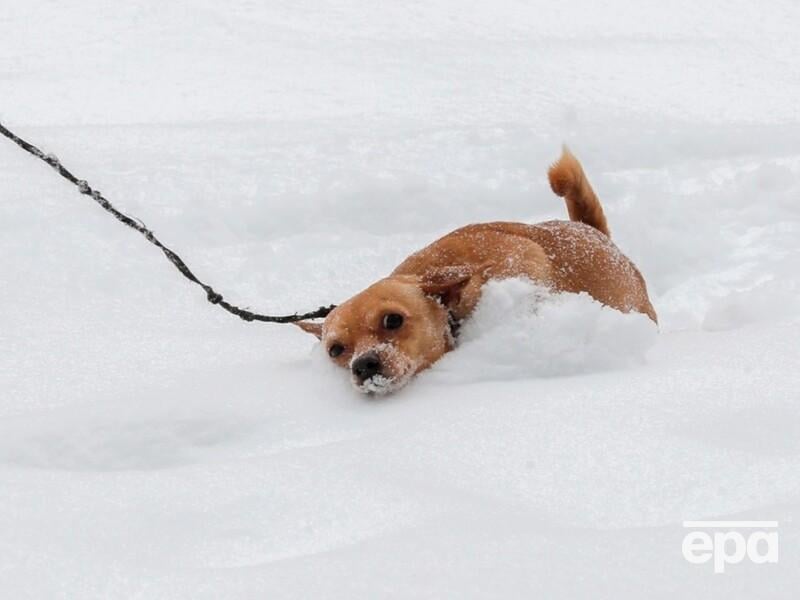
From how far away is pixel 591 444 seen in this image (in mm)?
2381

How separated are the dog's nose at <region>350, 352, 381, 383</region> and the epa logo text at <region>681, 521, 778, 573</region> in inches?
47.0

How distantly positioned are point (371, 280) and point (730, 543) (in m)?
2.77

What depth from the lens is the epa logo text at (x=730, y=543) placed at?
189 cm

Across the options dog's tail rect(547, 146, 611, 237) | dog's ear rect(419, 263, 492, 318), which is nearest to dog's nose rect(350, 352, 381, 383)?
dog's ear rect(419, 263, 492, 318)

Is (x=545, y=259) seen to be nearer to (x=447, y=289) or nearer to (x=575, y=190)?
(x=447, y=289)

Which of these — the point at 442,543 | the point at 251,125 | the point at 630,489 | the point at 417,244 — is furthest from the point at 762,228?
the point at 442,543

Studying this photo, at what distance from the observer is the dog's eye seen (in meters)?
3.24

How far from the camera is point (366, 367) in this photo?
3072mm

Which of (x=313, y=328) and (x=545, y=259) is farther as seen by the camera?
(x=545, y=259)

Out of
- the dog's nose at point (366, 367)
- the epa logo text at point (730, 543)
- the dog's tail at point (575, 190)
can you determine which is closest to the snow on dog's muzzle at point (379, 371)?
the dog's nose at point (366, 367)

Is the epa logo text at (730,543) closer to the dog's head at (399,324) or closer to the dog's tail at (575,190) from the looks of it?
the dog's head at (399,324)

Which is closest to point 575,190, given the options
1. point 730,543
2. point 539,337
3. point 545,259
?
point 545,259

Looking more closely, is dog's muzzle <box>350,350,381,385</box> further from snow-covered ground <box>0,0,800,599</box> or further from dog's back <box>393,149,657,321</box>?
dog's back <box>393,149,657,321</box>

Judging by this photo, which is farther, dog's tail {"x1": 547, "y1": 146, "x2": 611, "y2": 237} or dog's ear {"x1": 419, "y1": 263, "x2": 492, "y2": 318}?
dog's tail {"x1": 547, "y1": 146, "x2": 611, "y2": 237}
